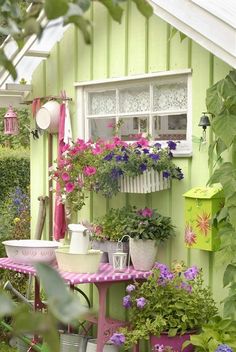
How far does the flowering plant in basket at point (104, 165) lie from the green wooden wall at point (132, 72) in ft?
0.59

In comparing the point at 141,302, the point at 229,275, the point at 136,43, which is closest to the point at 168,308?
the point at 141,302

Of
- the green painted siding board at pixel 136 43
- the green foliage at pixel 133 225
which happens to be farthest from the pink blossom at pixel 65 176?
the green painted siding board at pixel 136 43

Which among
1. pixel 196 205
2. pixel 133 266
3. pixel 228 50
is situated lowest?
pixel 133 266

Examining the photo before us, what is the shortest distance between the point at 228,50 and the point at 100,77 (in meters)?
2.01

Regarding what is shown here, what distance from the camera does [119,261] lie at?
5262 mm

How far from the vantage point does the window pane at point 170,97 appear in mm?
5312

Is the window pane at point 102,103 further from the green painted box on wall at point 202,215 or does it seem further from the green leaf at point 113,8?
the green leaf at point 113,8

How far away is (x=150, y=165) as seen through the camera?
5.15 metres

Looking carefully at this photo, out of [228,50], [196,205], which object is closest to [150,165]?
[196,205]

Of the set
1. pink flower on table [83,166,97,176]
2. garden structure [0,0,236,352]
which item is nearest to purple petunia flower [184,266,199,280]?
garden structure [0,0,236,352]

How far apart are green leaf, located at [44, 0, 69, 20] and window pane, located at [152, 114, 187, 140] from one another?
463 centimetres

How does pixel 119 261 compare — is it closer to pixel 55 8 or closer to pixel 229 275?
pixel 229 275

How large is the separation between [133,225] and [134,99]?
3.43ft

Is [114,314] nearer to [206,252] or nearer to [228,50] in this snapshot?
[206,252]
